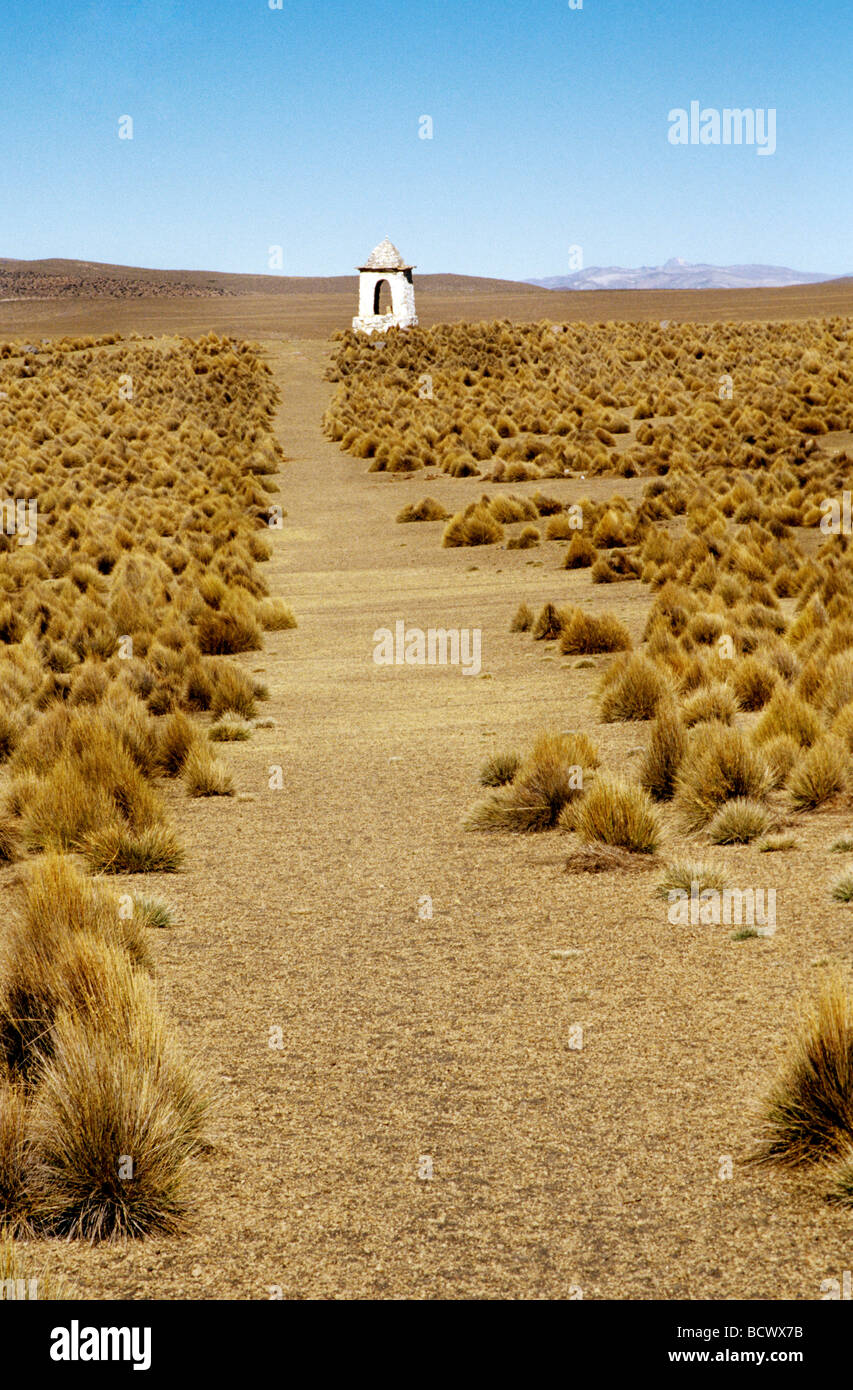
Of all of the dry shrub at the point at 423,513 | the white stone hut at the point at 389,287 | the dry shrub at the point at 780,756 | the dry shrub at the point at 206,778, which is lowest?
the dry shrub at the point at 206,778

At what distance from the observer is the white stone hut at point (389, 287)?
58.6 m

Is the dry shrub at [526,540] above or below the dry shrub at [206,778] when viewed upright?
above

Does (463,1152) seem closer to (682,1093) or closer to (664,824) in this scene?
(682,1093)

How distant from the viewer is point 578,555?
2005 cm

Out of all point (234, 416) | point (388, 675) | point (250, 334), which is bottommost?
point (388, 675)

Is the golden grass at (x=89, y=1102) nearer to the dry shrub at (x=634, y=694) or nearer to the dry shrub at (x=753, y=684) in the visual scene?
the dry shrub at (x=634, y=694)

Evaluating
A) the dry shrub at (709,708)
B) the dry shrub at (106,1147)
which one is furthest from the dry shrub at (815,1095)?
the dry shrub at (709,708)

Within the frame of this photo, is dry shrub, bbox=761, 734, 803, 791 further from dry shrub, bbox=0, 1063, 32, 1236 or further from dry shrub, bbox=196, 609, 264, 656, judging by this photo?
dry shrub, bbox=196, 609, 264, 656

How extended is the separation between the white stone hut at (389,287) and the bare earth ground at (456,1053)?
167 feet

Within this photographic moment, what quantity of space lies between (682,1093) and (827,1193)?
88 centimetres

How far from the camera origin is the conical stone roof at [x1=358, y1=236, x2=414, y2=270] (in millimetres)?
58281

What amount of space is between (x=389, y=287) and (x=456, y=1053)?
5711 cm

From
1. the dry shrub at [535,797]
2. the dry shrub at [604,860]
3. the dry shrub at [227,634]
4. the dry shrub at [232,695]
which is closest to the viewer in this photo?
the dry shrub at [604,860]
